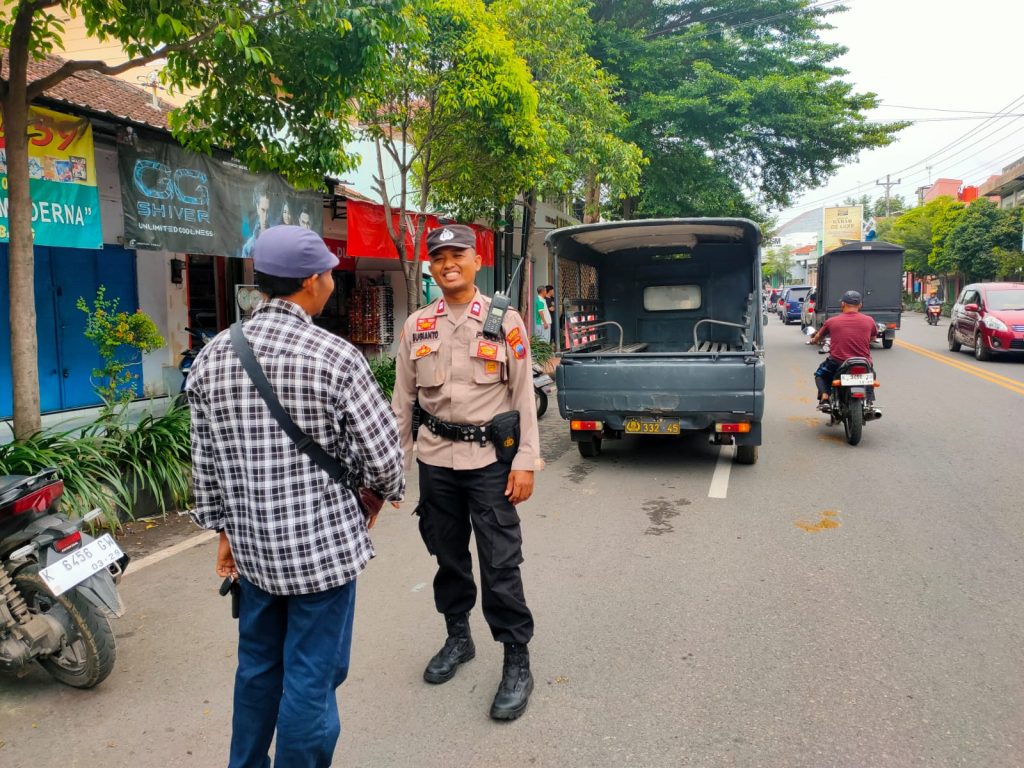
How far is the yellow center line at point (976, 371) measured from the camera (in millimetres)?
12043

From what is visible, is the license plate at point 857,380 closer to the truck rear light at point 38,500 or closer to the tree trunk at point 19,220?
the truck rear light at point 38,500

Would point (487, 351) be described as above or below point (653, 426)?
above

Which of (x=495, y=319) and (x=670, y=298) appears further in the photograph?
(x=670, y=298)

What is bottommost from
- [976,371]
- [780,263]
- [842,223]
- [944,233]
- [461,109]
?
[976,371]

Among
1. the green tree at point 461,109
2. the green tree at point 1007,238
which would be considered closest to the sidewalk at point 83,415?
the green tree at point 461,109

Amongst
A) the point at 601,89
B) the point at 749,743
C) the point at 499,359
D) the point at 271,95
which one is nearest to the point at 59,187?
the point at 271,95

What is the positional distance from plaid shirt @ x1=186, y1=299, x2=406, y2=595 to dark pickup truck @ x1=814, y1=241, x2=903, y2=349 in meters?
19.1

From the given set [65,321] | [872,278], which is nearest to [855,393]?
[65,321]

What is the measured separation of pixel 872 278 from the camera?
19344 millimetres

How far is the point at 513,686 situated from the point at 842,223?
6705 centimetres

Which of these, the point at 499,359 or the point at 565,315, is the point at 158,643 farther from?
the point at 565,315

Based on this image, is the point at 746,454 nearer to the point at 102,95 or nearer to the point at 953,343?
the point at 102,95

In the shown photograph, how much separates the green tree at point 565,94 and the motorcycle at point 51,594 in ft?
28.0

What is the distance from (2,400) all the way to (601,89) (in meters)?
10.2
